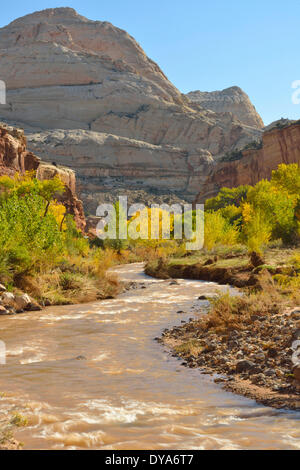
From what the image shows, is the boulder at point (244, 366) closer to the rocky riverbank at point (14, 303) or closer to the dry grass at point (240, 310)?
the dry grass at point (240, 310)

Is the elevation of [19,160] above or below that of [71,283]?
above

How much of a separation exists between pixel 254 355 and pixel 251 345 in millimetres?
491

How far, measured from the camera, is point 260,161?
3095 inches

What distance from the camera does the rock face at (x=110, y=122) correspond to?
357 feet

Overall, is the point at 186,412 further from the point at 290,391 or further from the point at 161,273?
the point at 161,273

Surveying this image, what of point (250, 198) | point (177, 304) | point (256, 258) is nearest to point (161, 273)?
point (256, 258)

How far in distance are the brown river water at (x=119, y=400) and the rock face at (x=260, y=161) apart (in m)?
67.6

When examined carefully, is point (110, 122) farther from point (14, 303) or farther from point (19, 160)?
point (14, 303)

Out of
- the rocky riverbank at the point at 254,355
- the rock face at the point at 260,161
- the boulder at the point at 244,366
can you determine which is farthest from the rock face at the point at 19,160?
the boulder at the point at 244,366

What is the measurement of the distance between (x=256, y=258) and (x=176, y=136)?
111m

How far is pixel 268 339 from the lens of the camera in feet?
22.8

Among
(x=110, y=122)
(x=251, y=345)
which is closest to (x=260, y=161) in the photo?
(x=110, y=122)

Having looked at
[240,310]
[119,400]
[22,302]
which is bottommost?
[22,302]

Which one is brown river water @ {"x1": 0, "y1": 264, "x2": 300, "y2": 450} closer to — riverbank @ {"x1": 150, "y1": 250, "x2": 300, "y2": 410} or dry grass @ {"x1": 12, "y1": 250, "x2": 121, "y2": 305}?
riverbank @ {"x1": 150, "y1": 250, "x2": 300, "y2": 410}
